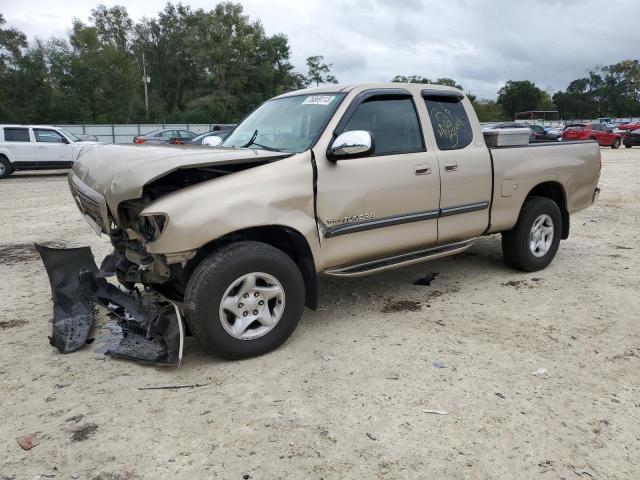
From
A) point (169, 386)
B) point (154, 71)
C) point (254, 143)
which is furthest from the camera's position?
point (154, 71)

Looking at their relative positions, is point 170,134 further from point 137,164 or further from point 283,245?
point 137,164

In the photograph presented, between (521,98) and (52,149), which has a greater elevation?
(521,98)

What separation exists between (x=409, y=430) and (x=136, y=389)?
169cm

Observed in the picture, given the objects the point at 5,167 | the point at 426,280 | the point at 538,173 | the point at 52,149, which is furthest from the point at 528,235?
the point at 5,167

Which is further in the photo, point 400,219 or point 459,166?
point 459,166

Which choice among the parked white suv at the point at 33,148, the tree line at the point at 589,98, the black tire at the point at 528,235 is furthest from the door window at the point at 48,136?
the tree line at the point at 589,98

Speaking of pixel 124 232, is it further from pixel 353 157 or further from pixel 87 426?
pixel 353 157

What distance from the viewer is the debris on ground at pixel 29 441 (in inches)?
104

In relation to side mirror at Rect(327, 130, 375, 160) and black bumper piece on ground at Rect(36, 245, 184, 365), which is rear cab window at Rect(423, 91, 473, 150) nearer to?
side mirror at Rect(327, 130, 375, 160)

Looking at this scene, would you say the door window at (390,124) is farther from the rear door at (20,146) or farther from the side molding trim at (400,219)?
the rear door at (20,146)

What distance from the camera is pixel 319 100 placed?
4.34 metres

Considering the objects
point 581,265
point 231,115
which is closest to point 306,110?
point 581,265

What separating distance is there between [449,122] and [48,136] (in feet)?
52.6

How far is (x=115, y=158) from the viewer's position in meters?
3.69
